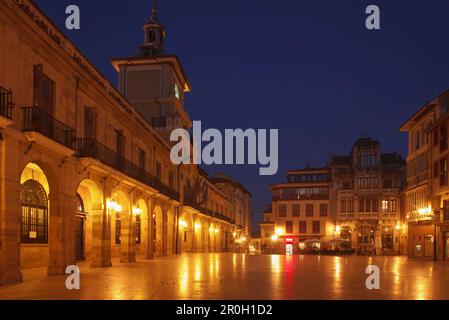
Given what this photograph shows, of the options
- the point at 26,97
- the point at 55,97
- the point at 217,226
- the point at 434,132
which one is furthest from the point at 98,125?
the point at 217,226

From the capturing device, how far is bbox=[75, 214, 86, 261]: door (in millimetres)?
27250

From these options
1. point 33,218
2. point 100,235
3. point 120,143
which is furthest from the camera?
point 120,143

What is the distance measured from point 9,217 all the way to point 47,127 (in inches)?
160

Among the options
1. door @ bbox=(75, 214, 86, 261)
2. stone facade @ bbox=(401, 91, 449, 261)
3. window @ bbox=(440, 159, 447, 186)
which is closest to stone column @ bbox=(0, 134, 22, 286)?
door @ bbox=(75, 214, 86, 261)

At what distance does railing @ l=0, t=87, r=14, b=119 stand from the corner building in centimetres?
5

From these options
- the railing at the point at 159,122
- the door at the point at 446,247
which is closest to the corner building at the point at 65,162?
the railing at the point at 159,122

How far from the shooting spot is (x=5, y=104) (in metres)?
15.8

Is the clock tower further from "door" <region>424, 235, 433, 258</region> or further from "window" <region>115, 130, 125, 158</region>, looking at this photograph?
"door" <region>424, 235, 433, 258</region>

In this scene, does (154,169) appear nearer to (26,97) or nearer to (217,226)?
(26,97)

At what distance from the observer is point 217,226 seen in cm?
7150

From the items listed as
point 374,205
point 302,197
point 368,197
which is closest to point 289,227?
point 302,197

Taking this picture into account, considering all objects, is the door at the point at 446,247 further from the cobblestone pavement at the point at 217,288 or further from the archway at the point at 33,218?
the archway at the point at 33,218

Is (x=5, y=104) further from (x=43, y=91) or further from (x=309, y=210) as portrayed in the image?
(x=309, y=210)

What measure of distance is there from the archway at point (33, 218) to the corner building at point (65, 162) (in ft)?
0.15
